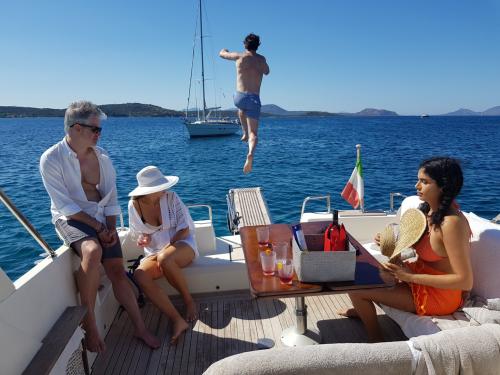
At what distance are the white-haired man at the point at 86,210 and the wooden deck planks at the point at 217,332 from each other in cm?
17

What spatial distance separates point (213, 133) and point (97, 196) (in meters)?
40.2

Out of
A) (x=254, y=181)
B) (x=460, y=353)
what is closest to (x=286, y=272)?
(x=460, y=353)

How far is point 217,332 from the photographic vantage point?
10.3 feet

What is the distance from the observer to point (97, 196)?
10.00ft

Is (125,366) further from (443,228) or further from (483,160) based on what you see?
(483,160)

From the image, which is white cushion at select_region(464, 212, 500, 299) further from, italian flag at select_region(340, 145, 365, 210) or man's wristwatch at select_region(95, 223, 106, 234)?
man's wristwatch at select_region(95, 223, 106, 234)

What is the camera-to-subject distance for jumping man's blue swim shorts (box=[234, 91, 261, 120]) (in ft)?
12.8

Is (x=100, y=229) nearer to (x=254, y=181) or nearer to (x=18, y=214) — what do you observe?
(x=18, y=214)

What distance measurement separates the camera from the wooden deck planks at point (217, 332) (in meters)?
2.78

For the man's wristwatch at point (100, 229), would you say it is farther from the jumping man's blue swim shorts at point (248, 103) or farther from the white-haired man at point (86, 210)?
the jumping man's blue swim shorts at point (248, 103)

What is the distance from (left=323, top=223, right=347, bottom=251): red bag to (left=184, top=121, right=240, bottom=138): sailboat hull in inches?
1571

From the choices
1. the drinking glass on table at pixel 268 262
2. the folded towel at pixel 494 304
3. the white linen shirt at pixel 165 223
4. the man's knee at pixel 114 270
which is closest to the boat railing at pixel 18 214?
the man's knee at pixel 114 270

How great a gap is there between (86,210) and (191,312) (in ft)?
4.09

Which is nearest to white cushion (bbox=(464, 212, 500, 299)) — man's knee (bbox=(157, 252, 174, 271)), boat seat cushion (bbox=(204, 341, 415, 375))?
boat seat cushion (bbox=(204, 341, 415, 375))
